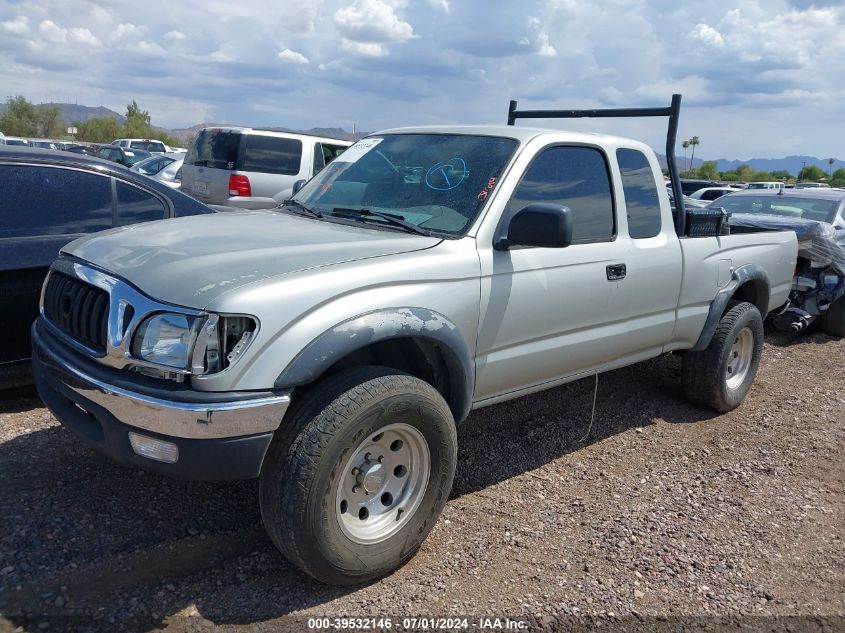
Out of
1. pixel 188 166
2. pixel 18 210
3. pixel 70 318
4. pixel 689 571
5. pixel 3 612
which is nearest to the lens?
pixel 3 612

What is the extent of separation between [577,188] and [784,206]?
6697 mm

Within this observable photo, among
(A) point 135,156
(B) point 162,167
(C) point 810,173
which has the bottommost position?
(B) point 162,167

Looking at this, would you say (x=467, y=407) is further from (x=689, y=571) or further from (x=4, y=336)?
(x=4, y=336)

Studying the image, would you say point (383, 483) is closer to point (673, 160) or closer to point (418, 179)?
point (418, 179)

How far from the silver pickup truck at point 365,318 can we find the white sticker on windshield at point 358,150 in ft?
0.06

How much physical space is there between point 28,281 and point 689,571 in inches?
156

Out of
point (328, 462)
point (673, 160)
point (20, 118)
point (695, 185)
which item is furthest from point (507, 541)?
point (20, 118)

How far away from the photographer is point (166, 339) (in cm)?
274

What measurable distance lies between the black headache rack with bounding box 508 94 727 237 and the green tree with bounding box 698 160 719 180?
64.2m

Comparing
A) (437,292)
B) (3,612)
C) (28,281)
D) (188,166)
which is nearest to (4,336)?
(28,281)

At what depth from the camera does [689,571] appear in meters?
3.48

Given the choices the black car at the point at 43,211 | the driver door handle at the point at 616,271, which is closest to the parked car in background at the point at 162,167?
the black car at the point at 43,211

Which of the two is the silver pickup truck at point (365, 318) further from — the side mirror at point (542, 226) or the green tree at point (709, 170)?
the green tree at point (709, 170)

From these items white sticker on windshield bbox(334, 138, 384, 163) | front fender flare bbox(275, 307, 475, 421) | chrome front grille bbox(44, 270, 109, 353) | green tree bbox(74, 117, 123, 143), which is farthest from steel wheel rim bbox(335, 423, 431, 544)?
green tree bbox(74, 117, 123, 143)
